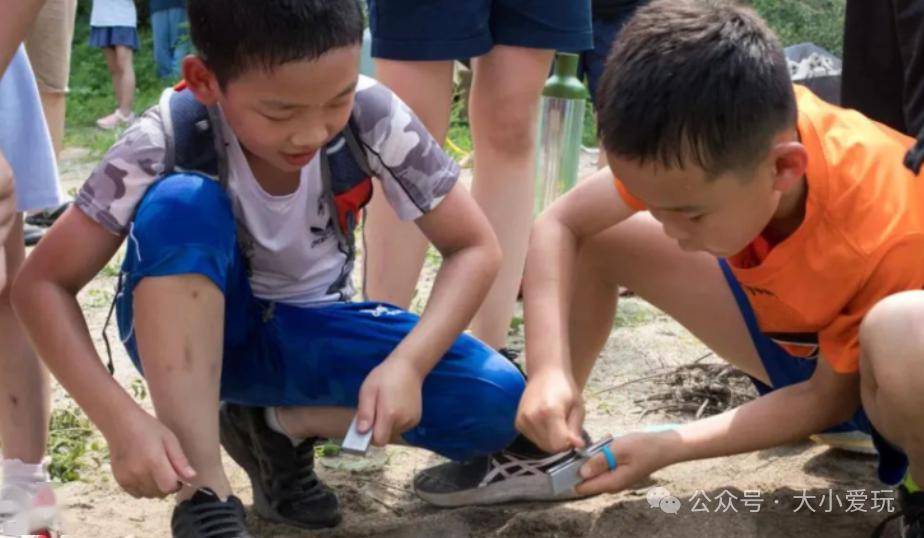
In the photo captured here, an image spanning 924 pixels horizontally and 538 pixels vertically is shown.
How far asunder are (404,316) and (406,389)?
30 cm

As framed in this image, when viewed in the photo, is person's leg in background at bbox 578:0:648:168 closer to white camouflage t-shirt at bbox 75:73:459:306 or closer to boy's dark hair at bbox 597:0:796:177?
white camouflage t-shirt at bbox 75:73:459:306

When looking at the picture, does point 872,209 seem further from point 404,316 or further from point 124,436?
point 124,436

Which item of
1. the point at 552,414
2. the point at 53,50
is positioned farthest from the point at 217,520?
the point at 53,50

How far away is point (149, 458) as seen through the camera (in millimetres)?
1766

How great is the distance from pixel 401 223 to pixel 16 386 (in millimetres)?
801

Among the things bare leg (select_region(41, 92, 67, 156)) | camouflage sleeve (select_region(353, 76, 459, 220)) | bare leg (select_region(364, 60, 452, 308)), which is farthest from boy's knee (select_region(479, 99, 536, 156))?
bare leg (select_region(41, 92, 67, 156))

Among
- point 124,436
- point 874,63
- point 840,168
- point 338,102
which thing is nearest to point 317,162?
point 338,102

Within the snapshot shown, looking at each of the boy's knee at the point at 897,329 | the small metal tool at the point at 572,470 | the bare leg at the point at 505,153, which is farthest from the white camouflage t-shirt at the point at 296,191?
the boy's knee at the point at 897,329

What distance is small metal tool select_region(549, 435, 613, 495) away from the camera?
1.94 m

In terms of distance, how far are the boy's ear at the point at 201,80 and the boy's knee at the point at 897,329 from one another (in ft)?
3.30

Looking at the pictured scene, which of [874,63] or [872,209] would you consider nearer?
[872,209]

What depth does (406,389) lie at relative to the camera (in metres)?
1.92

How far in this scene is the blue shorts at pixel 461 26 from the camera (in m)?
2.51

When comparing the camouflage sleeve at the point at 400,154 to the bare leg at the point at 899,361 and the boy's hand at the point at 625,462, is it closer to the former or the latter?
the boy's hand at the point at 625,462
